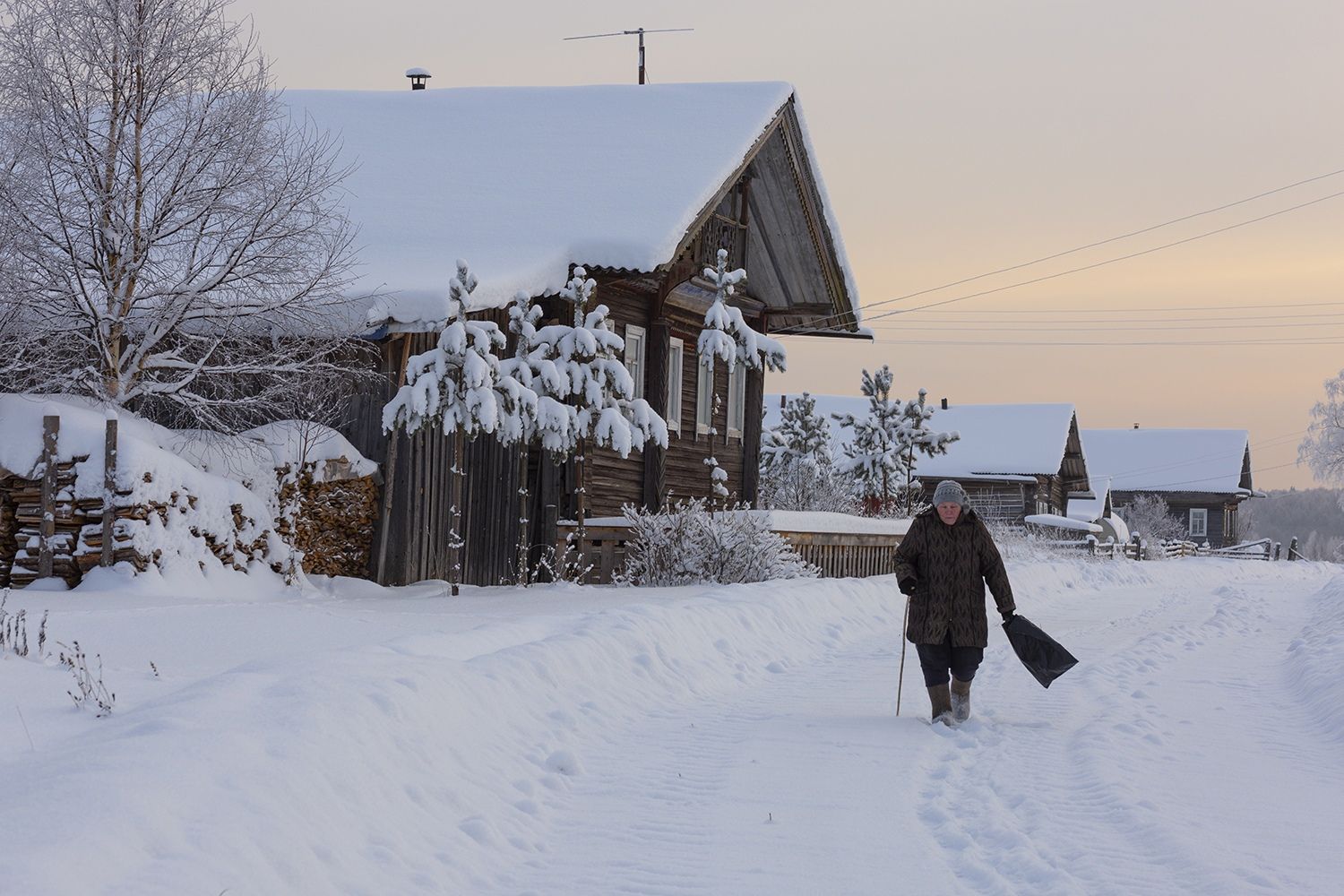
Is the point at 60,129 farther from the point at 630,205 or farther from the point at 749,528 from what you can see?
the point at 749,528

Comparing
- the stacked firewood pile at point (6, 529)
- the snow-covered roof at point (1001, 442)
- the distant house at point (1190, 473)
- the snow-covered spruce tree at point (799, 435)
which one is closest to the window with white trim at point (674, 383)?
the stacked firewood pile at point (6, 529)

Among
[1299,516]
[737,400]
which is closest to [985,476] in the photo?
[737,400]

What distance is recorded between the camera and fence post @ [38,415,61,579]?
12422mm

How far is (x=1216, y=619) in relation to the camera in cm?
1822

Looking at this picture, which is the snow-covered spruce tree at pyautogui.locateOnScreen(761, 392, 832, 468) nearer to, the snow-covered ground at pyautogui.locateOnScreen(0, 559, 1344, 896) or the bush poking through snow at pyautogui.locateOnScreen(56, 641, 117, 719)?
the snow-covered ground at pyautogui.locateOnScreen(0, 559, 1344, 896)

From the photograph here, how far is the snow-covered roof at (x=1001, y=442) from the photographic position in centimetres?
5409

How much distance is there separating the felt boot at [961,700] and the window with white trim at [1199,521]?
231ft

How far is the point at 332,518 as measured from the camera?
15688mm

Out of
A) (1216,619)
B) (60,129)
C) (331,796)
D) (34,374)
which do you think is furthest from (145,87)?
(1216,619)

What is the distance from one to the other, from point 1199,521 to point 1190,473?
9.09 feet

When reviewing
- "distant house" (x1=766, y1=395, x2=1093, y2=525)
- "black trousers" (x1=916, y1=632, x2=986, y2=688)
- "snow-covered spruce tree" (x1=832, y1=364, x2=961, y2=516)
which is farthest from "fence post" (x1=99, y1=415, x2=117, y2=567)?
"distant house" (x1=766, y1=395, x2=1093, y2=525)

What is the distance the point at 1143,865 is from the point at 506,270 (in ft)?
40.8

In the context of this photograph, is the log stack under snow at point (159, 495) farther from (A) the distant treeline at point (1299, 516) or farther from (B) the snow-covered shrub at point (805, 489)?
(A) the distant treeline at point (1299, 516)

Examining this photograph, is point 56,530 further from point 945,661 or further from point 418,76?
point 418,76
